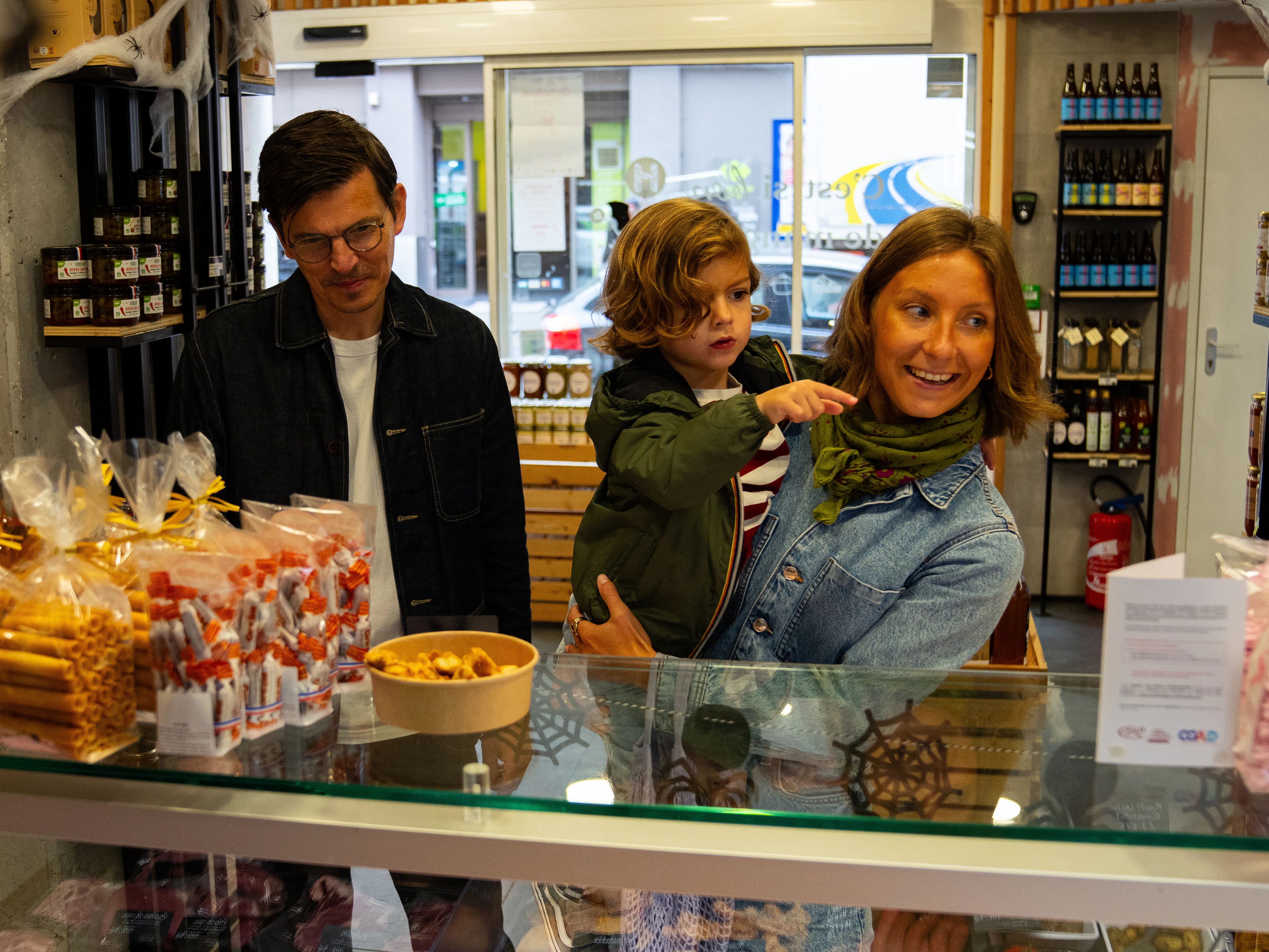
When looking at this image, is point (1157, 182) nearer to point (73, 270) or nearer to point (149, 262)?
point (149, 262)

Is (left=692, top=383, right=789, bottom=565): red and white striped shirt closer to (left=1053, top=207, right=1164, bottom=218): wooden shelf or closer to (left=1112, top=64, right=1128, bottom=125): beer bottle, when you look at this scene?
(left=1053, top=207, right=1164, bottom=218): wooden shelf

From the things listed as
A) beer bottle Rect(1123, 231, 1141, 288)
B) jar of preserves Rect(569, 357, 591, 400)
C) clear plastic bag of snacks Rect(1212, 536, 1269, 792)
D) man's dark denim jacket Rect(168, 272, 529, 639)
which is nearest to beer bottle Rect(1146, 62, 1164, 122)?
beer bottle Rect(1123, 231, 1141, 288)

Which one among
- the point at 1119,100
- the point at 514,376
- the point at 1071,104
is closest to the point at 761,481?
the point at 514,376

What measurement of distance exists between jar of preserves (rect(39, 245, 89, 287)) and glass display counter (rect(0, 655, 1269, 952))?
7.19 ft

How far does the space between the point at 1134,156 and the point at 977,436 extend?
4.97 meters

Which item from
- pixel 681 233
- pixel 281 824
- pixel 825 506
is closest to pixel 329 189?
pixel 681 233

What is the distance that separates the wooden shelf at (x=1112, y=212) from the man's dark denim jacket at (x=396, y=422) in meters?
4.57

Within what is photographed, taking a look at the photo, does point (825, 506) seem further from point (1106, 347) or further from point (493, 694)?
point (1106, 347)

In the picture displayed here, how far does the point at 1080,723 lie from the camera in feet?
4.07

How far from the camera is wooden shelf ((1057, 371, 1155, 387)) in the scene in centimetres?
593

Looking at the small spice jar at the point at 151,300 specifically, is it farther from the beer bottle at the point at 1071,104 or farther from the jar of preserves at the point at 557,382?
the beer bottle at the point at 1071,104

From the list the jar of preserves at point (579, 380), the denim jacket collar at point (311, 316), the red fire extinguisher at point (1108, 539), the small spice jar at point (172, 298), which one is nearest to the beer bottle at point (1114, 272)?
the red fire extinguisher at point (1108, 539)

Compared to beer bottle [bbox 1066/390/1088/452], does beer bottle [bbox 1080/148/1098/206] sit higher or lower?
higher

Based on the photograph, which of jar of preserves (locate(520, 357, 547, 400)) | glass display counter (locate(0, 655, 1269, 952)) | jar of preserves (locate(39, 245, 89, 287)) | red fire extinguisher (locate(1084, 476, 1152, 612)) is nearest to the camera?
glass display counter (locate(0, 655, 1269, 952))
